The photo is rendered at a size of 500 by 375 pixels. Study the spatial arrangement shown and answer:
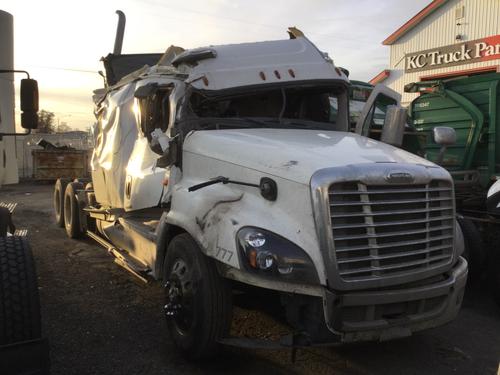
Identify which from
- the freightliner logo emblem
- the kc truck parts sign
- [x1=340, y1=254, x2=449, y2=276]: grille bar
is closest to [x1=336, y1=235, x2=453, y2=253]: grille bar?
[x1=340, y1=254, x2=449, y2=276]: grille bar

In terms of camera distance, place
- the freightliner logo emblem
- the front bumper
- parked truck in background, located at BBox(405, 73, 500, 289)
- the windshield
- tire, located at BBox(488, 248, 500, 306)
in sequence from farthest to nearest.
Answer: parked truck in background, located at BBox(405, 73, 500, 289) → tire, located at BBox(488, 248, 500, 306) → the windshield → the freightliner logo emblem → the front bumper

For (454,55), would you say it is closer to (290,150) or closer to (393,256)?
(290,150)

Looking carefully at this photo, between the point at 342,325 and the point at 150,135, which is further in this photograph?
the point at 150,135

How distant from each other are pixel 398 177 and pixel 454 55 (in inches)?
816

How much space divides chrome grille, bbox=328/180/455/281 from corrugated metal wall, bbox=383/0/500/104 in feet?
57.0

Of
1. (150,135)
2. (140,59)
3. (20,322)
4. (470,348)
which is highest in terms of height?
(140,59)

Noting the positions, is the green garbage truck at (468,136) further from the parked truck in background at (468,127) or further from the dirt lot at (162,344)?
the dirt lot at (162,344)

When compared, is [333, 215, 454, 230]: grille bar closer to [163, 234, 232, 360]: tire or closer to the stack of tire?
[163, 234, 232, 360]: tire

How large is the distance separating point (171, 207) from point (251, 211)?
3.51 ft

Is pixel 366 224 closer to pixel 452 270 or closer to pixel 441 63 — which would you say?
pixel 452 270

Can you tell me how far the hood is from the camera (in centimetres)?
342

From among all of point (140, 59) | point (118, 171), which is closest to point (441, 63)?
point (140, 59)

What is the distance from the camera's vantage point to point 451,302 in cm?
363

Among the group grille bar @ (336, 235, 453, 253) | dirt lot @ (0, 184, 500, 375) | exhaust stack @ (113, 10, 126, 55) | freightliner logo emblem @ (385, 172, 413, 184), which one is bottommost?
dirt lot @ (0, 184, 500, 375)
